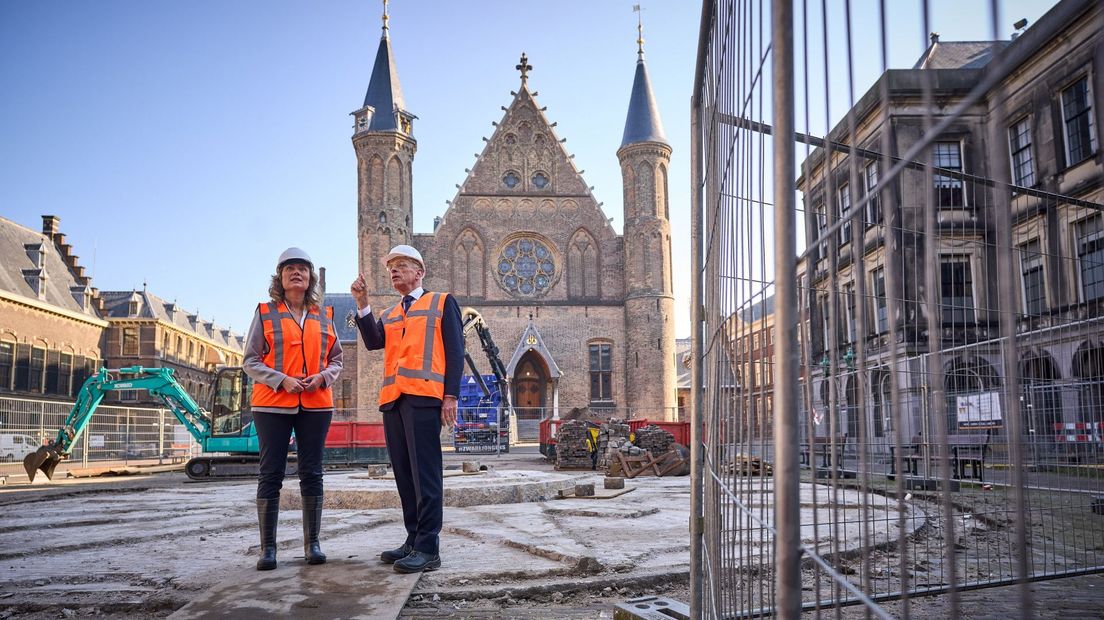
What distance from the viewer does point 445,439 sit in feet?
97.2

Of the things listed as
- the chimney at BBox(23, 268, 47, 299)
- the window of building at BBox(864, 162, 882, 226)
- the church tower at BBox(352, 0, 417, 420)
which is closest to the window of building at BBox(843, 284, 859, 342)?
the window of building at BBox(864, 162, 882, 226)

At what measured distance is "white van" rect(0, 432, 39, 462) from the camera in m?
17.9

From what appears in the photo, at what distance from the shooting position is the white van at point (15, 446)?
58.8 feet

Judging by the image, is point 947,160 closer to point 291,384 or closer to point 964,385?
point 964,385

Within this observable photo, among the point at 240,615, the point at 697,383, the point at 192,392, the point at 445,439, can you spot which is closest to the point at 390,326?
the point at 240,615

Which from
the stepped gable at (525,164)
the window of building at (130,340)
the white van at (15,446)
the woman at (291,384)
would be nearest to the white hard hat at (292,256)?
the woman at (291,384)

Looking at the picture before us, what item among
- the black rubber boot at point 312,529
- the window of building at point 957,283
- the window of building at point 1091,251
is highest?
the window of building at point 1091,251

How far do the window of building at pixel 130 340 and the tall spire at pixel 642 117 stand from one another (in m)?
27.7

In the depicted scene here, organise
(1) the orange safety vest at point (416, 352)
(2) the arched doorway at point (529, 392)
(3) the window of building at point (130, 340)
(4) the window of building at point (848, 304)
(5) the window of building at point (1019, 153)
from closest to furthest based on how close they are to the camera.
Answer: (4) the window of building at point (848, 304) < (1) the orange safety vest at point (416, 352) < (5) the window of building at point (1019, 153) < (2) the arched doorway at point (529, 392) < (3) the window of building at point (130, 340)

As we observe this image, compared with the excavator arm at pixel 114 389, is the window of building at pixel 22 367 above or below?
above

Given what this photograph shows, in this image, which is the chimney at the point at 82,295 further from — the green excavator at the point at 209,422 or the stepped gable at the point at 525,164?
the green excavator at the point at 209,422

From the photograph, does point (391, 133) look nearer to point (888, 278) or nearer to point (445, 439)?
point (445, 439)

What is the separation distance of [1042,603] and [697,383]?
196 centimetres

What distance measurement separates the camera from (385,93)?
31500 millimetres
